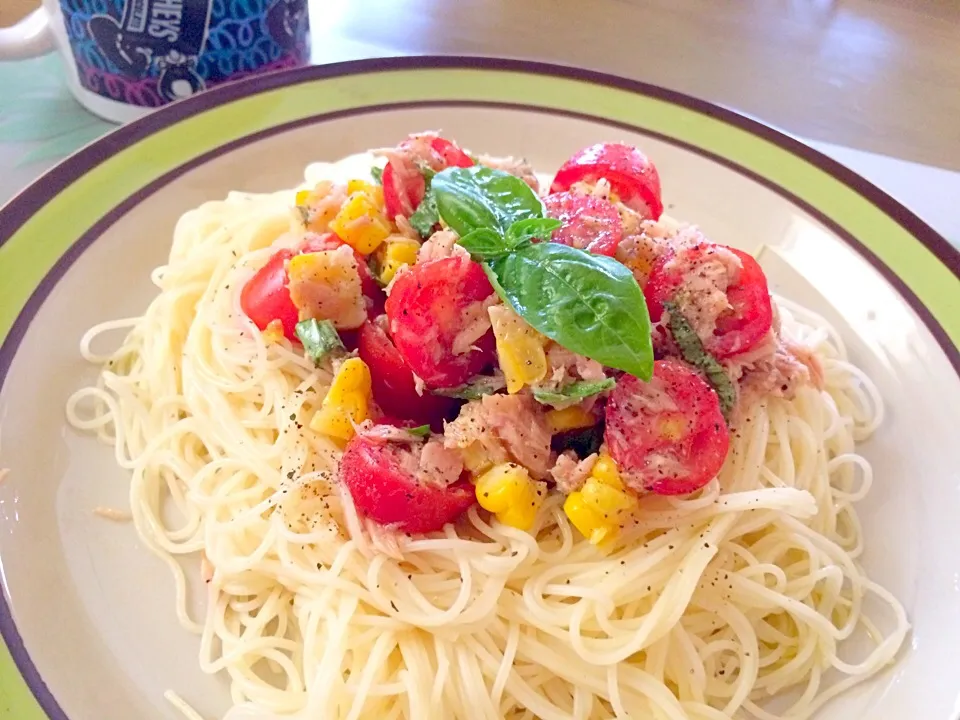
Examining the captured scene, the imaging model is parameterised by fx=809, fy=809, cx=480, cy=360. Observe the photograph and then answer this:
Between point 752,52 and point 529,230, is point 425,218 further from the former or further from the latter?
point 752,52

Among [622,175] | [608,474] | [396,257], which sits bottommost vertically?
[608,474]

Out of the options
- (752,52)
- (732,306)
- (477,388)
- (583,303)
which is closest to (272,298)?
(477,388)

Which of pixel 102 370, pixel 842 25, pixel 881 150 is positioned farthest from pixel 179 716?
pixel 842 25

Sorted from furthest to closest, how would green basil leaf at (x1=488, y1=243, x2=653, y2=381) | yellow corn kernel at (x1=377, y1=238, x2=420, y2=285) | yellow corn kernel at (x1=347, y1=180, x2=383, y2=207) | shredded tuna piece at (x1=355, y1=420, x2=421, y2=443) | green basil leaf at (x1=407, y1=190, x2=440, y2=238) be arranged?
yellow corn kernel at (x1=347, y1=180, x2=383, y2=207) < green basil leaf at (x1=407, y1=190, x2=440, y2=238) < yellow corn kernel at (x1=377, y1=238, x2=420, y2=285) < shredded tuna piece at (x1=355, y1=420, x2=421, y2=443) < green basil leaf at (x1=488, y1=243, x2=653, y2=381)

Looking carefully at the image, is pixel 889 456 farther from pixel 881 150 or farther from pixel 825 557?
pixel 881 150

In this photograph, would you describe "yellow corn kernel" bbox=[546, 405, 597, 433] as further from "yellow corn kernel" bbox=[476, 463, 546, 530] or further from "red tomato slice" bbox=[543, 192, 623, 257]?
"red tomato slice" bbox=[543, 192, 623, 257]

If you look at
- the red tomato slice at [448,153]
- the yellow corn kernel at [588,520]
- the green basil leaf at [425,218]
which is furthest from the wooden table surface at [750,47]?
the yellow corn kernel at [588,520]


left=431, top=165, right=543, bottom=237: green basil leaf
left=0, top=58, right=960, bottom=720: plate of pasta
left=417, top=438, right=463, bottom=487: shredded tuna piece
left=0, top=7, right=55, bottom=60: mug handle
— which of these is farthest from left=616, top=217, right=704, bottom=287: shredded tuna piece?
left=0, top=7, right=55, bottom=60: mug handle
